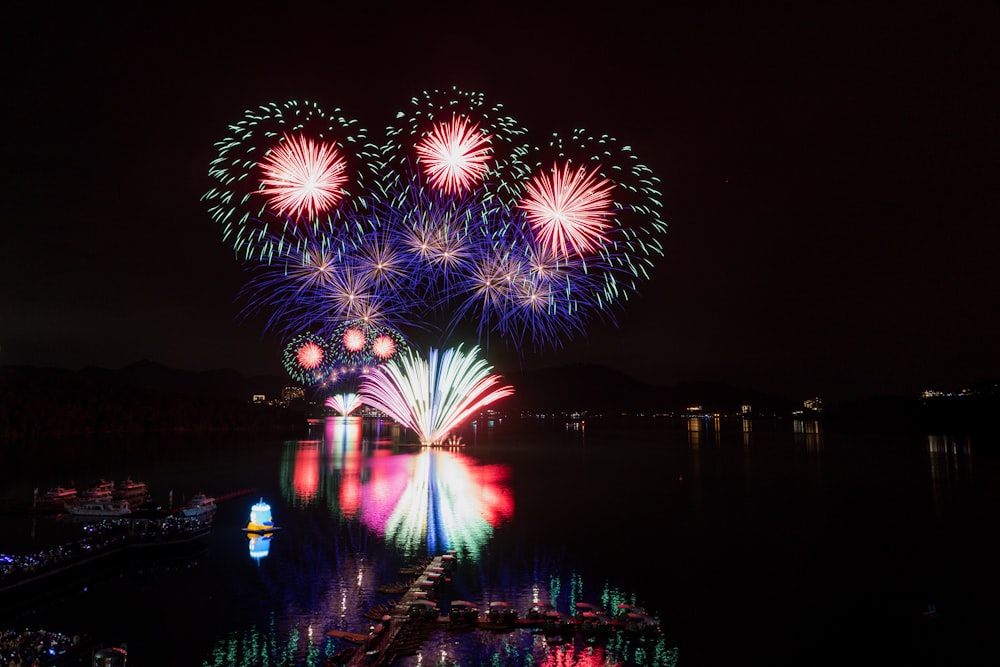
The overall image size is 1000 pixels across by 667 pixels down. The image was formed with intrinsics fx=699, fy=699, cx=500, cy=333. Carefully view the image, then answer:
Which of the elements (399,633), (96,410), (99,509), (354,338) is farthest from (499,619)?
(96,410)

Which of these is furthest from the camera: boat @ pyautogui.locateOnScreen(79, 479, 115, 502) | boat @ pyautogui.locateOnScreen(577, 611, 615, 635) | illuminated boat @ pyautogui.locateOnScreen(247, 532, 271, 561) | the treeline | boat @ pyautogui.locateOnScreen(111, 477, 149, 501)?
the treeline

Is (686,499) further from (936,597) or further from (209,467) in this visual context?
(209,467)

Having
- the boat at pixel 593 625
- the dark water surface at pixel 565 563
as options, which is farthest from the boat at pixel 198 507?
the boat at pixel 593 625

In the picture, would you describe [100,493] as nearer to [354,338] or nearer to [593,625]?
[354,338]

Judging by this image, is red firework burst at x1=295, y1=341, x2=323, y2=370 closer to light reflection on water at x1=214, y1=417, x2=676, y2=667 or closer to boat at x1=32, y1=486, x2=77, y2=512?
light reflection on water at x1=214, y1=417, x2=676, y2=667

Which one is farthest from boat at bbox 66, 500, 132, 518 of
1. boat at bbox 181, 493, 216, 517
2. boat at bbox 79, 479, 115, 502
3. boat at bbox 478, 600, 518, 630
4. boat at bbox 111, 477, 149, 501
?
boat at bbox 478, 600, 518, 630
